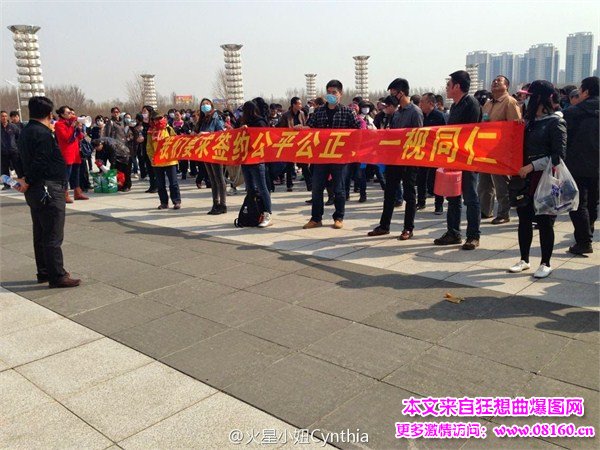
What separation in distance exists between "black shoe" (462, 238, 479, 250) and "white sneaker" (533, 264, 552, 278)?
1.23 metres

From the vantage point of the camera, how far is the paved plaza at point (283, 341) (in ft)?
10.6

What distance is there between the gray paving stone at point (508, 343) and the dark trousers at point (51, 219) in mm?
4095

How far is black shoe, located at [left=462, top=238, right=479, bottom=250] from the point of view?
6.75m

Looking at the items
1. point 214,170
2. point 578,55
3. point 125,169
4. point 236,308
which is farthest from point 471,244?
point 578,55

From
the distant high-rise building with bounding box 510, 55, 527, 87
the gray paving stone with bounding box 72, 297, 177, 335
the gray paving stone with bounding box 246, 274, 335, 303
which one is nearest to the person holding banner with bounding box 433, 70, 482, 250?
the gray paving stone with bounding box 246, 274, 335, 303

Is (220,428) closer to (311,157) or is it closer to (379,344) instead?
(379,344)

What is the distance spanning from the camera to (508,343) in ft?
13.3

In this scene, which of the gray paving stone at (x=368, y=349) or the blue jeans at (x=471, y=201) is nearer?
the gray paving stone at (x=368, y=349)

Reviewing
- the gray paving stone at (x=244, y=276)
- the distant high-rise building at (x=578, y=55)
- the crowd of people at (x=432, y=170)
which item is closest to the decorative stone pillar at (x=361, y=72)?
the crowd of people at (x=432, y=170)

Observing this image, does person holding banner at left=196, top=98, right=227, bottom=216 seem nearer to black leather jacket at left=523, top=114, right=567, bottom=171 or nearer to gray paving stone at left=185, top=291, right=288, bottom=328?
gray paving stone at left=185, top=291, right=288, bottom=328

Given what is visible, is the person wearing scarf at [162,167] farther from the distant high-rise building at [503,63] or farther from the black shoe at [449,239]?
the distant high-rise building at [503,63]

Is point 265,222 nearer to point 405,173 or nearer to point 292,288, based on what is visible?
point 405,173

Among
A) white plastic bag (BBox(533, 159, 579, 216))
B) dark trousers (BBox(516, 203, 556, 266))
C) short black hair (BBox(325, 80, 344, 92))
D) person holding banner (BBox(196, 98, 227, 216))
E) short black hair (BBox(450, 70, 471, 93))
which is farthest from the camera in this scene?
person holding banner (BBox(196, 98, 227, 216))

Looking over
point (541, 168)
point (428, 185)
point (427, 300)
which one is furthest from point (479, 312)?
point (428, 185)
